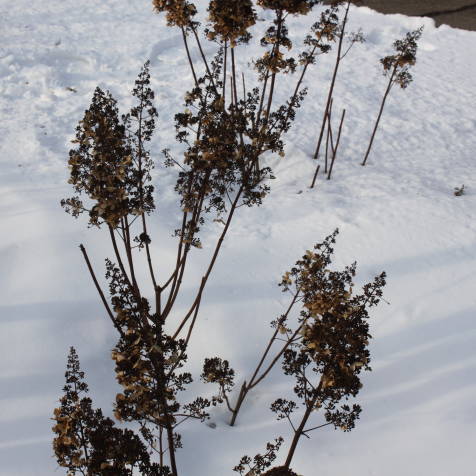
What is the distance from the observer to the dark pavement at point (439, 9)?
29.1ft

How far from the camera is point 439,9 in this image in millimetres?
9297

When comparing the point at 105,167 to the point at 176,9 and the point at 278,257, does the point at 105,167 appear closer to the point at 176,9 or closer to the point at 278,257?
the point at 176,9

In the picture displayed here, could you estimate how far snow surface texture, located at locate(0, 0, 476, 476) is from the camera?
2.84 meters

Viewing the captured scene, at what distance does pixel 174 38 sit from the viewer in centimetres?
761

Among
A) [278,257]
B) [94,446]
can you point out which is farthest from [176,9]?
[94,446]

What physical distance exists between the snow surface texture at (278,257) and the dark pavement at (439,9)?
7.61 feet

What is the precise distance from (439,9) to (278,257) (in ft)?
25.6

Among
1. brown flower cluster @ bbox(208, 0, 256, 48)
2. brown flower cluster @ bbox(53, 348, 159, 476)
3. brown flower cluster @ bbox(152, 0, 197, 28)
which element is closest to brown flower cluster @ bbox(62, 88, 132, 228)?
brown flower cluster @ bbox(53, 348, 159, 476)

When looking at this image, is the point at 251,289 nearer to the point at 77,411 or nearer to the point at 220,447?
the point at 220,447

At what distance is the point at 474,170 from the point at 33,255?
14.6ft

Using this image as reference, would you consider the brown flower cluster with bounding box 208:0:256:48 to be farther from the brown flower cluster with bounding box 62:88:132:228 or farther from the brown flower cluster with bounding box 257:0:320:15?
the brown flower cluster with bounding box 62:88:132:228

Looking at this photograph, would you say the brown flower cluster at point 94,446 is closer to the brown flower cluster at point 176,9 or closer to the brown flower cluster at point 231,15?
the brown flower cluster at point 231,15

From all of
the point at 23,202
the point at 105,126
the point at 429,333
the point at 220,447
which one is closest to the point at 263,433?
the point at 220,447

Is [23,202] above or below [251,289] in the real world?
above
